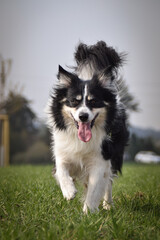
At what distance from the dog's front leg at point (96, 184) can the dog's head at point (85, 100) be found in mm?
398

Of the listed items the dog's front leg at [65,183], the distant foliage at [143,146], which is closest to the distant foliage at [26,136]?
the distant foliage at [143,146]

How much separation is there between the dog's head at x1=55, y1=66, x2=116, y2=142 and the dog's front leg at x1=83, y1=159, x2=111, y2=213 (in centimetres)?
40

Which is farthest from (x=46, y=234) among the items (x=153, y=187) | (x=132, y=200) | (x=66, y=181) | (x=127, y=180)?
(x=127, y=180)

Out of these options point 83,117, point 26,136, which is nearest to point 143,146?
point 26,136

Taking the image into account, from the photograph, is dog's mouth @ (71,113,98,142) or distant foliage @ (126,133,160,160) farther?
distant foliage @ (126,133,160,160)

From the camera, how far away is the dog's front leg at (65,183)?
3.29 metres

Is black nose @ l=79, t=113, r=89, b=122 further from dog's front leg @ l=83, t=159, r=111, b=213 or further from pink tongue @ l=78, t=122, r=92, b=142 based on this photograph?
dog's front leg @ l=83, t=159, r=111, b=213

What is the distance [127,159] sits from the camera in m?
14.6

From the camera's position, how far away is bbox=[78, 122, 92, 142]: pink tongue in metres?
3.51

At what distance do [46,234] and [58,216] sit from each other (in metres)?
0.56

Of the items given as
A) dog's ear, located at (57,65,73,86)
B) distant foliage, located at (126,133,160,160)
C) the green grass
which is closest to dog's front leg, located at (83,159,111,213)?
the green grass

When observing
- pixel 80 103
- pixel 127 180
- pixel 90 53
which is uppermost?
pixel 90 53

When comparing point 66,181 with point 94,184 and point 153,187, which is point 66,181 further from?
point 153,187

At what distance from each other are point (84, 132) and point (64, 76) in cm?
82
